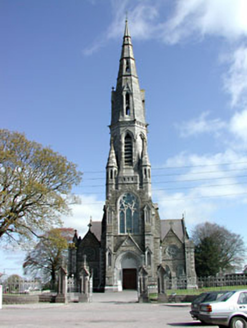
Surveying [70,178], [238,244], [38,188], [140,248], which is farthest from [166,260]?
[38,188]

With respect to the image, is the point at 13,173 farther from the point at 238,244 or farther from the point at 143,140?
the point at 238,244

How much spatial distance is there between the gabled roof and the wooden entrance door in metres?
10.6

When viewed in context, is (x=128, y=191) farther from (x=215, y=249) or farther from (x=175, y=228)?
(x=215, y=249)

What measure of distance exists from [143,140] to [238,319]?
38.9m

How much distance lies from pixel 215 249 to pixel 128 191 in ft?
59.3

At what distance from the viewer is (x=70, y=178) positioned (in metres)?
28.3

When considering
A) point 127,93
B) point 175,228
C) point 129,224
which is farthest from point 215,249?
point 127,93

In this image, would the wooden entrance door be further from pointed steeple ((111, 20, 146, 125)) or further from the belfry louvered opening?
pointed steeple ((111, 20, 146, 125))

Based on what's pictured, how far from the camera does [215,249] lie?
5347 centimetres

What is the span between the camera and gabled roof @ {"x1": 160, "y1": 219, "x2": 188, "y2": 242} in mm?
51781

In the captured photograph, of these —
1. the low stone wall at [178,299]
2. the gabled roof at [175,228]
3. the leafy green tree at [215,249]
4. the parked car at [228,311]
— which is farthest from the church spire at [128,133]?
the parked car at [228,311]

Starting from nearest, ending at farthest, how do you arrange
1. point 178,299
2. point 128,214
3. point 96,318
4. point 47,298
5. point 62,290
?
point 96,318 → point 62,290 → point 178,299 → point 47,298 → point 128,214

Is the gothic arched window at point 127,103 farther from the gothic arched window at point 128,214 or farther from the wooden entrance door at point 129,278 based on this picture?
the wooden entrance door at point 129,278

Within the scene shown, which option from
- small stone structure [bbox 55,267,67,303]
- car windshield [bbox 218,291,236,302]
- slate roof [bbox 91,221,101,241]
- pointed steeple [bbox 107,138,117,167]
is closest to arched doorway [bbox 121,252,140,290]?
pointed steeple [bbox 107,138,117,167]
